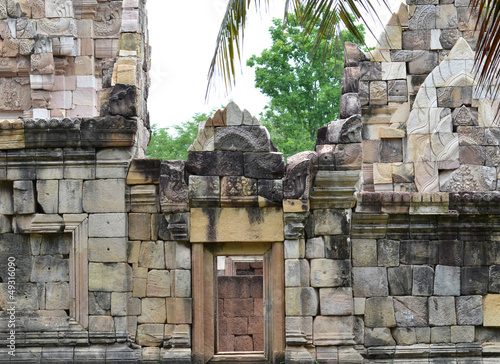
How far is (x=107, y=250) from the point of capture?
997 cm

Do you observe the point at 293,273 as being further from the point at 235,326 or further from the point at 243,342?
the point at 243,342

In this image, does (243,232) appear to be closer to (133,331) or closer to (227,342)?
(133,331)

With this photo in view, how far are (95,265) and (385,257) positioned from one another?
11.2 feet

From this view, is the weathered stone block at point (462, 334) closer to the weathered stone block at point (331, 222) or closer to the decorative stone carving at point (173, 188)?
the weathered stone block at point (331, 222)

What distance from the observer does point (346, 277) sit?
10.0 metres

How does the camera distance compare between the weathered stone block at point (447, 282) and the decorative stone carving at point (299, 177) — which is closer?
the decorative stone carving at point (299, 177)

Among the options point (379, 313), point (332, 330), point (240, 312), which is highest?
point (379, 313)

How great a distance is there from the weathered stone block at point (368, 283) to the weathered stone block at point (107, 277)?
2.70m

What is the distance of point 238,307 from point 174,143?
849 inches

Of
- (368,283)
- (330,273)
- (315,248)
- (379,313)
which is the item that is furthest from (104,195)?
(379,313)

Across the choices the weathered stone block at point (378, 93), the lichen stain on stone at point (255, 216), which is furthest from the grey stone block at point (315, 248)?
the weathered stone block at point (378, 93)

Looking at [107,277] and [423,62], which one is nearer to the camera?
[107,277]

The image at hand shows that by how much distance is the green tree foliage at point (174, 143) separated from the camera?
114 ft

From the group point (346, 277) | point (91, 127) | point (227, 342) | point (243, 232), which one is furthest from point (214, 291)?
point (227, 342)
